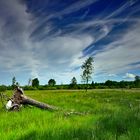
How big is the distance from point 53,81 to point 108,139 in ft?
549

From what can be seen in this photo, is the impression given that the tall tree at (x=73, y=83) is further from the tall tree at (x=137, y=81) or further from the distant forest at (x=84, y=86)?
the tall tree at (x=137, y=81)

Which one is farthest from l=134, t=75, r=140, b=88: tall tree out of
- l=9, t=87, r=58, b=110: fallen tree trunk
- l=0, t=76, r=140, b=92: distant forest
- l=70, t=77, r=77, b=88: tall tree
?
l=9, t=87, r=58, b=110: fallen tree trunk

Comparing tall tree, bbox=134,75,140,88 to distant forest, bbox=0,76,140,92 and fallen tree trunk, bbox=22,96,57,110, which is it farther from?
fallen tree trunk, bbox=22,96,57,110

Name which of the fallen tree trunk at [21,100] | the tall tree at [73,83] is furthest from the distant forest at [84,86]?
the fallen tree trunk at [21,100]

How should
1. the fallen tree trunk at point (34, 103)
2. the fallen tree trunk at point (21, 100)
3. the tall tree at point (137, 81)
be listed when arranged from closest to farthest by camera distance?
the fallen tree trunk at point (34, 103) → the fallen tree trunk at point (21, 100) → the tall tree at point (137, 81)

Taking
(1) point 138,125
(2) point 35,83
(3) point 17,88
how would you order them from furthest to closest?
(2) point 35,83, (3) point 17,88, (1) point 138,125

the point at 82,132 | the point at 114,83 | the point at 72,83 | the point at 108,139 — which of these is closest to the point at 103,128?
the point at 82,132

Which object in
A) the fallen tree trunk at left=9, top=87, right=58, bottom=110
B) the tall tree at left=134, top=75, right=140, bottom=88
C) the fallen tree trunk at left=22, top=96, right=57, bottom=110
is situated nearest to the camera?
the fallen tree trunk at left=22, top=96, right=57, bottom=110

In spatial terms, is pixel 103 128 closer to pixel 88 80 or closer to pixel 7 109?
pixel 7 109

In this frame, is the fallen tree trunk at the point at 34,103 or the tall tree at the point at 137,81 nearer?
the fallen tree trunk at the point at 34,103

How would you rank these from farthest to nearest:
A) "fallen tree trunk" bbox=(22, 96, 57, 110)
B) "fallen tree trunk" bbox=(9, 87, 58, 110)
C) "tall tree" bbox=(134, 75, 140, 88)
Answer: "tall tree" bbox=(134, 75, 140, 88) < "fallen tree trunk" bbox=(9, 87, 58, 110) < "fallen tree trunk" bbox=(22, 96, 57, 110)

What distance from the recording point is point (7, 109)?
14.9m

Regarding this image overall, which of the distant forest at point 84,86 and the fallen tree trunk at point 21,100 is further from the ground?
the distant forest at point 84,86

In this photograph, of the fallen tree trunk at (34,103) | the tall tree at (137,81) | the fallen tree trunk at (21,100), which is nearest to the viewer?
the fallen tree trunk at (34,103)
